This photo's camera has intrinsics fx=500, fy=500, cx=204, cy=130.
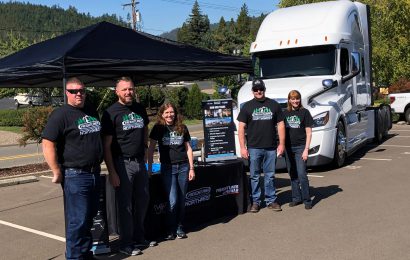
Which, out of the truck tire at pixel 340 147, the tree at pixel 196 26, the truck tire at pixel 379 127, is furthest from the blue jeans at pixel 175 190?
the tree at pixel 196 26

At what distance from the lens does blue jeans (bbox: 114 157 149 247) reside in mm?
5539

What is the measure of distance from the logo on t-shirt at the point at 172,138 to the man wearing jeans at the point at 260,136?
1320 mm

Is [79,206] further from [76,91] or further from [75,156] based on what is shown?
[76,91]

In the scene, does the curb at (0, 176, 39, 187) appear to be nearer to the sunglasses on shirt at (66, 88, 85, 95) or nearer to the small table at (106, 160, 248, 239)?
the small table at (106, 160, 248, 239)

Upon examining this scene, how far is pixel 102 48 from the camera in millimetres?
6328

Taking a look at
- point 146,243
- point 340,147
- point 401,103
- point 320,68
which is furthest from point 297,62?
point 401,103

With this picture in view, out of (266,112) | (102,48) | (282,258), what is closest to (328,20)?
(266,112)

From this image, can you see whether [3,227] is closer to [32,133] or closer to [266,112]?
[266,112]

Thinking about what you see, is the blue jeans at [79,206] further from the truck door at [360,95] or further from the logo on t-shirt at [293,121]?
the truck door at [360,95]

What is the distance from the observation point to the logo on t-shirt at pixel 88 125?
16.2ft

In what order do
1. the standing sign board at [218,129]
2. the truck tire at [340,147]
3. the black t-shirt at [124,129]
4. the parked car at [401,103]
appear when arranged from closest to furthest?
1. the black t-shirt at [124,129]
2. the standing sign board at [218,129]
3. the truck tire at [340,147]
4. the parked car at [401,103]

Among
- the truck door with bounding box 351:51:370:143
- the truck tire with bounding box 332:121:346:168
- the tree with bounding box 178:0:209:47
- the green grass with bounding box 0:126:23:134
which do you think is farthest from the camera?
the tree with bounding box 178:0:209:47

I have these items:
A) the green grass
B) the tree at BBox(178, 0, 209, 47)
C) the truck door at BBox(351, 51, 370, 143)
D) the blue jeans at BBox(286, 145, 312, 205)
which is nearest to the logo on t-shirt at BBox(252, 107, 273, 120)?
the blue jeans at BBox(286, 145, 312, 205)

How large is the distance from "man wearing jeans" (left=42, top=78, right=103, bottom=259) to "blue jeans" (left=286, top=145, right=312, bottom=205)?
11.0 feet
